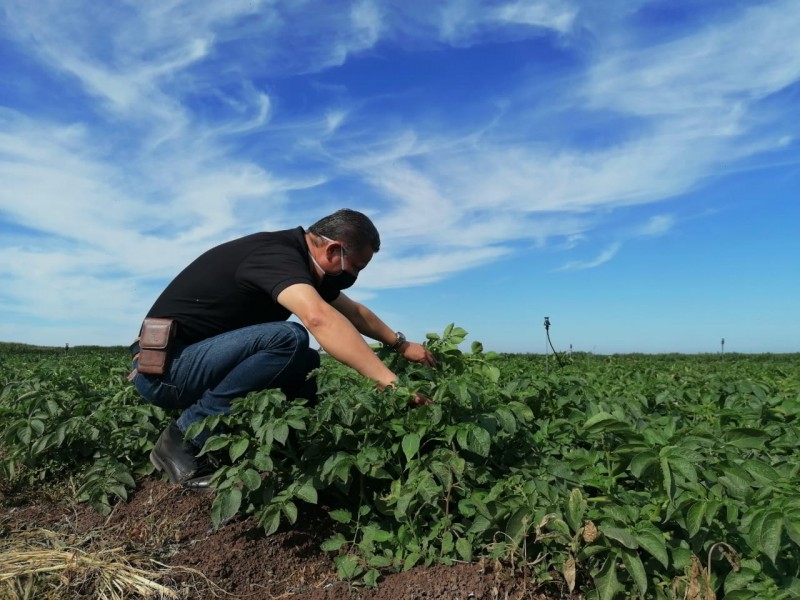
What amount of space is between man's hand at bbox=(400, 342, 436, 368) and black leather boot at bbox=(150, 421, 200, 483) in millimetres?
1130

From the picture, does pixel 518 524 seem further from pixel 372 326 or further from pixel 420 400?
pixel 372 326

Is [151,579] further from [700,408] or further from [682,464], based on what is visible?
[700,408]

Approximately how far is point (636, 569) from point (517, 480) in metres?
0.49

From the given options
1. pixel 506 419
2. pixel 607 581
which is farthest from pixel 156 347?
pixel 607 581

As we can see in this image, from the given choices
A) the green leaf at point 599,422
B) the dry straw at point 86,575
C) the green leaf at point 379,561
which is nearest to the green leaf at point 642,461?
the green leaf at point 599,422

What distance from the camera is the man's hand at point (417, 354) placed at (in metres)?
3.26

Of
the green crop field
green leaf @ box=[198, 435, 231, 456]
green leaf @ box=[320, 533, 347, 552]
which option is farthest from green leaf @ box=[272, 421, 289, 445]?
green leaf @ box=[320, 533, 347, 552]

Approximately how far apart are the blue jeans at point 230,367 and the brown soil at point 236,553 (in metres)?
0.38

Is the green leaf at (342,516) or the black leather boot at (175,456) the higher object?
the black leather boot at (175,456)

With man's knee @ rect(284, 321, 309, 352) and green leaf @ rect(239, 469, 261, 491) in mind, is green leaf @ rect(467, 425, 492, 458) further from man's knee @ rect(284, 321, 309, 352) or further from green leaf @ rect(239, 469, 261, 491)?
man's knee @ rect(284, 321, 309, 352)

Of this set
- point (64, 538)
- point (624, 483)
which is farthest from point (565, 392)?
point (64, 538)

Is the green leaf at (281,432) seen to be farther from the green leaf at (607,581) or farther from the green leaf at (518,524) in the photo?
the green leaf at (607,581)

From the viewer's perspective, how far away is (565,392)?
3.07 meters

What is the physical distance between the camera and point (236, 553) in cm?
247
